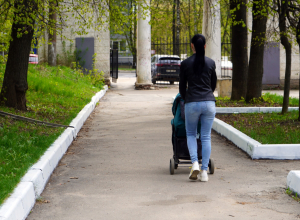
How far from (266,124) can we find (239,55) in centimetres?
455

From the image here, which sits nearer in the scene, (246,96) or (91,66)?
(246,96)

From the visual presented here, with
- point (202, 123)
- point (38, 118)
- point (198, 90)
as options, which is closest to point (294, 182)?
point (202, 123)

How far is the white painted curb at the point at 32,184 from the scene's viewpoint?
4004mm

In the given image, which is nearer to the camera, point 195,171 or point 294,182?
point 294,182

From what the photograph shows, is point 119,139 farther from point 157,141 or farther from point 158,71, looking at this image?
point 158,71

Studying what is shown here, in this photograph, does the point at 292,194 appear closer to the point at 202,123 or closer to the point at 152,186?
the point at 202,123

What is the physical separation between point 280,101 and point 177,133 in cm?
935

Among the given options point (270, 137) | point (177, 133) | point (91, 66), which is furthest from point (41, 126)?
point (91, 66)

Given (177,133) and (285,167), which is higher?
(177,133)

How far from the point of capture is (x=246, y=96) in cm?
1325

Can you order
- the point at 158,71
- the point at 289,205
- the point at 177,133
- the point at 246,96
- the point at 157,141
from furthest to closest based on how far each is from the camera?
the point at 158,71
the point at 246,96
the point at 157,141
the point at 177,133
the point at 289,205

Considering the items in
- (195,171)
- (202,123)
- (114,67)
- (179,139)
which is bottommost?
(195,171)

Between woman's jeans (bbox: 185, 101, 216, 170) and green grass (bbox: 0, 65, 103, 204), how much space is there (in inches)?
82.5

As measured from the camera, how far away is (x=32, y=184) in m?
4.82
